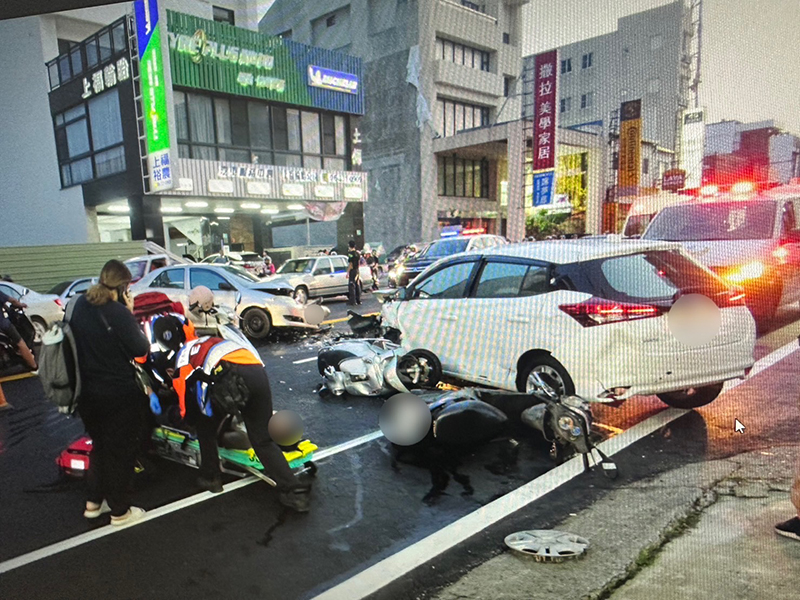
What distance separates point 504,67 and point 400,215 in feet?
45.9

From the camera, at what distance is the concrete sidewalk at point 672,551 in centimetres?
235

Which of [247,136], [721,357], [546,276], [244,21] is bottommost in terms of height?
[721,357]

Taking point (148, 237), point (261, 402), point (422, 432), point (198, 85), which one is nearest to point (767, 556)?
point (422, 432)

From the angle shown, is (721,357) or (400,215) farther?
(400,215)

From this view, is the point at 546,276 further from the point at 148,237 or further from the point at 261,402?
the point at 148,237

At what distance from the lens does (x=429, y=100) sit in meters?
31.5

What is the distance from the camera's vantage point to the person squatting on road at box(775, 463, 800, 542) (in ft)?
8.52

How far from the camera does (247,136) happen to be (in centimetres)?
2102

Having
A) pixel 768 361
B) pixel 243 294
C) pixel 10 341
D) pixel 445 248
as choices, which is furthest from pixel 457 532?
pixel 445 248

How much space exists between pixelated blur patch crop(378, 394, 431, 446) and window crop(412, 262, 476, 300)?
4.91 ft

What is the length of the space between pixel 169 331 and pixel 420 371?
2.66 meters

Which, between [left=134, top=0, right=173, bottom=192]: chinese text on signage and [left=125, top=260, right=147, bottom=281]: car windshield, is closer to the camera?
[left=125, top=260, right=147, bottom=281]: car windshield

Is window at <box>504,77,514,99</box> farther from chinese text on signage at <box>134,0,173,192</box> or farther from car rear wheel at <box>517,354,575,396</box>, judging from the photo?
car rear wheel at <box>517,354,575,396</box>

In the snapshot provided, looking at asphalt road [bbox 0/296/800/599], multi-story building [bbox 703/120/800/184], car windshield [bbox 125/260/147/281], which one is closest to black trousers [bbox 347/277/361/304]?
car windshield [bbox 125/260/147/281]
